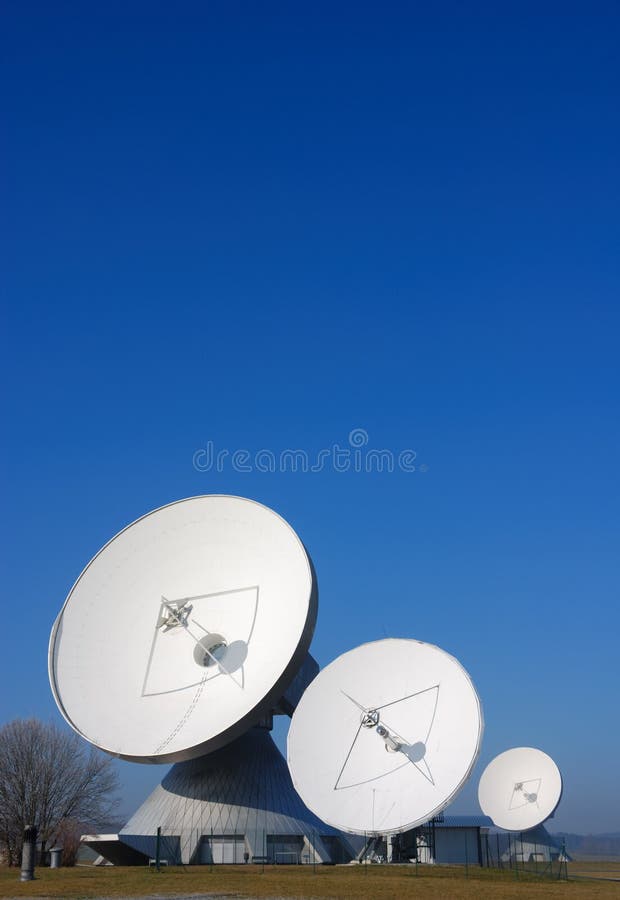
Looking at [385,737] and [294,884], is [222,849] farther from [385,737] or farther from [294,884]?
[294,884]

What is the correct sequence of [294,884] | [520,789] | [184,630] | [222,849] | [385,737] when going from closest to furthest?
[294,884] < [385,737] < [184,630] < [222,849] < [520,789]

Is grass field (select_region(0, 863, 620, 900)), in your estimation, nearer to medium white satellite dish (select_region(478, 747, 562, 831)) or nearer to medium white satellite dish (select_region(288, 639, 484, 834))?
medium white satellite dish (select_region(288, 639, 484, 834))

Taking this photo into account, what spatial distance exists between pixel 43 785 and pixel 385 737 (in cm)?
2475

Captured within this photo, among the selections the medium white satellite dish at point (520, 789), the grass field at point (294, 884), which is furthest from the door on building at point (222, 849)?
the medium white satellite dish at point (520, 789)

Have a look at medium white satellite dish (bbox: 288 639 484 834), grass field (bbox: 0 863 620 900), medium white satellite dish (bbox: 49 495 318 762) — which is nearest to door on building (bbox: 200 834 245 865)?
grass field (bbox: 0 863 620 900)

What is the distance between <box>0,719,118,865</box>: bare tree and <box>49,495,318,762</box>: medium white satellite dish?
14.2 m

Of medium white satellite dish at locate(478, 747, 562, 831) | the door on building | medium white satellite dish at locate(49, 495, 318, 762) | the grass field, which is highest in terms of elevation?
medium white satellite dish at locate(49, 495, 318, 762)

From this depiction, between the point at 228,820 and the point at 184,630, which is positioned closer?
the point at 184,630

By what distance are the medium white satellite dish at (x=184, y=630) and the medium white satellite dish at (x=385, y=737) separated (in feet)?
8.75

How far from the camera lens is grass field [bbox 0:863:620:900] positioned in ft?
92.8

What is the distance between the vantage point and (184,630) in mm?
46281

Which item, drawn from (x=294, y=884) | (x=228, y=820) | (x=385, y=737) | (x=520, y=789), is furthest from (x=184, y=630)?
(x=520, y=789)

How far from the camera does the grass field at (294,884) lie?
1113 inches

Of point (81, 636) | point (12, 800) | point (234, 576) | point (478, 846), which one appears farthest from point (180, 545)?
point (478, 846)
